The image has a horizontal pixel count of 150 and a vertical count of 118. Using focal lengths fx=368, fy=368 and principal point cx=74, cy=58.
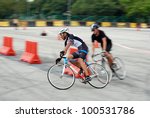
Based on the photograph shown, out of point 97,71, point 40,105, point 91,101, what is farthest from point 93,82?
point 40,105

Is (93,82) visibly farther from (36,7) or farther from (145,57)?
(36,7)

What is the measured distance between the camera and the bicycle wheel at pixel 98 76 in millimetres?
10633

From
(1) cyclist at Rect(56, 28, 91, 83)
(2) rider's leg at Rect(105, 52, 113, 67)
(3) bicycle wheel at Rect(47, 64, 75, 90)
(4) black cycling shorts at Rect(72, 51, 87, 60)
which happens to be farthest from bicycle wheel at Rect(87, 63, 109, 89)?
(2) rider's leg at Rect(105, 52, 113, 67)

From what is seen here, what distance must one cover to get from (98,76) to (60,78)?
1.10m

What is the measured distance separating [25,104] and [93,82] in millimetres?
3330

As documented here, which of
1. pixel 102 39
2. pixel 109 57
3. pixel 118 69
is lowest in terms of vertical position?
pixel 118 69

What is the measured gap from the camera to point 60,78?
34.6 ft

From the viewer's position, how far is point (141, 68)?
14.9 metres

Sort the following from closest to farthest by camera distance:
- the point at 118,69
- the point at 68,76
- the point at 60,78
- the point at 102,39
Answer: the point at 68,76, the point at 60,78, the point at 102,39, the point at 118,69

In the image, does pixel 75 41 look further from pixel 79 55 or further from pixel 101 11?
pixel 101 11

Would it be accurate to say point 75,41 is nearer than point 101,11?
Yes

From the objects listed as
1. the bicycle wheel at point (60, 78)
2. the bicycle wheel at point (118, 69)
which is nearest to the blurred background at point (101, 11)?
the bicycle wheel at point (118, 69)

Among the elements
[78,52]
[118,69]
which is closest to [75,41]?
[78,52]

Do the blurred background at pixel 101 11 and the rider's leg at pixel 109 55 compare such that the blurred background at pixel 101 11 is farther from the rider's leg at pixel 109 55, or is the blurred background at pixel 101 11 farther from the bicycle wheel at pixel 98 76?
the bicycle wheel at pixel 98 76
